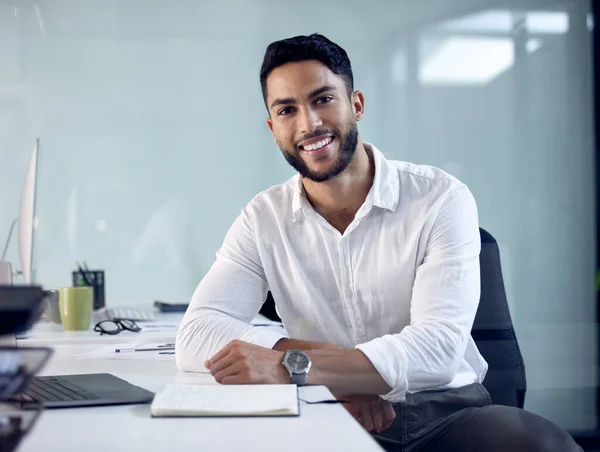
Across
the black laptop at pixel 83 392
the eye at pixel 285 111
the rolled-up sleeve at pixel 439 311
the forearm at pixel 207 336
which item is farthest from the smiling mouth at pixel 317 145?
the black laptop at pixel 83 392

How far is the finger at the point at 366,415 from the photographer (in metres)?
1.36

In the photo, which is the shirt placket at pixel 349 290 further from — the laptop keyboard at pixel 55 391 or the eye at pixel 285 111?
the laptop keyboard at pixel 55 391

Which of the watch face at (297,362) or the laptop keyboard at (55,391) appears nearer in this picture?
the laptop keyboard at (55,391)

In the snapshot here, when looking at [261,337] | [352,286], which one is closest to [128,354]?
[261,337]

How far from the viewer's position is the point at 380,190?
1.81m

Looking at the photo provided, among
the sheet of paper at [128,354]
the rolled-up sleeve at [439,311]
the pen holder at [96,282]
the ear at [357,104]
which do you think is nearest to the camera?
the rolled-up sleeve at [439,311]

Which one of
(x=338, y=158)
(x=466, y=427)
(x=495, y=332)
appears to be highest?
(x=338, y=158)

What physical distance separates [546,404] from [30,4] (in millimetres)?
3574

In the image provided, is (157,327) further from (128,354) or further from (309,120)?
(309,120)

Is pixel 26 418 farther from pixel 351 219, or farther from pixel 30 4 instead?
pixel 30 4

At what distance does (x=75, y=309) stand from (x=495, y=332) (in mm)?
1302

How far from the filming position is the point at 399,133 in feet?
13.4

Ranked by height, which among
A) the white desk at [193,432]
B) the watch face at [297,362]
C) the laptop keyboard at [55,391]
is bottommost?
the watch face at [297,362]

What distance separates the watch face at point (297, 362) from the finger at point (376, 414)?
0.19 meters
